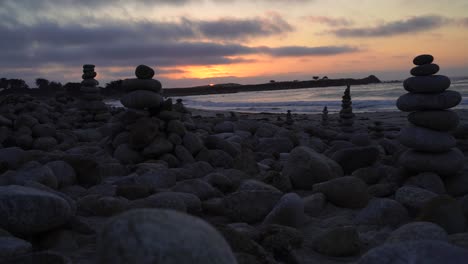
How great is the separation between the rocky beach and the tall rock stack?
3cm

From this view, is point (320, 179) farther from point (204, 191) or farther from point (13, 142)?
point (13, 142)

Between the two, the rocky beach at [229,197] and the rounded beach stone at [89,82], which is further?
the rounded beach stone at [89,82]

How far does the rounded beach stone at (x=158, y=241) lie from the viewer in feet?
6.22

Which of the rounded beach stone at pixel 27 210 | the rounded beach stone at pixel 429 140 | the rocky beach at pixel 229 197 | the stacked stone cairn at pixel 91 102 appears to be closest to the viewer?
the rocky beach at pixel 229 197

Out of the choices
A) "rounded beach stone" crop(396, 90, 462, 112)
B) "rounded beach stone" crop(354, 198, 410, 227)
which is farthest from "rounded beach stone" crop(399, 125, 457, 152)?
"rounded beach stone" crop(354, 198, 410, 227)

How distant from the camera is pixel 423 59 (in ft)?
21.5

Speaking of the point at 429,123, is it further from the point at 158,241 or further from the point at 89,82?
the point at 89,82

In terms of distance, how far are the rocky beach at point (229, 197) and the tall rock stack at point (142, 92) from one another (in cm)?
3

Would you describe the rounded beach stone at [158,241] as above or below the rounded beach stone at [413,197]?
above

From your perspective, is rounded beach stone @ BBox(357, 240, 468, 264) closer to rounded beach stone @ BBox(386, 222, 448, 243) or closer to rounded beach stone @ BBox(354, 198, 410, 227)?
rounded beach stone @ BBox(386, 222, 448, 243)

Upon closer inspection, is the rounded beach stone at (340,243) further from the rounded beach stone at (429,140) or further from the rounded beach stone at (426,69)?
the rounded beach stone at (426,69)

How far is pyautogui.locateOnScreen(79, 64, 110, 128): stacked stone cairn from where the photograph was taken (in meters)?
16.1

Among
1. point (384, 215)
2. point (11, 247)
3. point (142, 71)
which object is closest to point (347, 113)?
point (142, 71)

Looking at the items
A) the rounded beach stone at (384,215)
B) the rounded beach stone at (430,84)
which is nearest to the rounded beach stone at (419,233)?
the rounded beach stone at (384,215)
